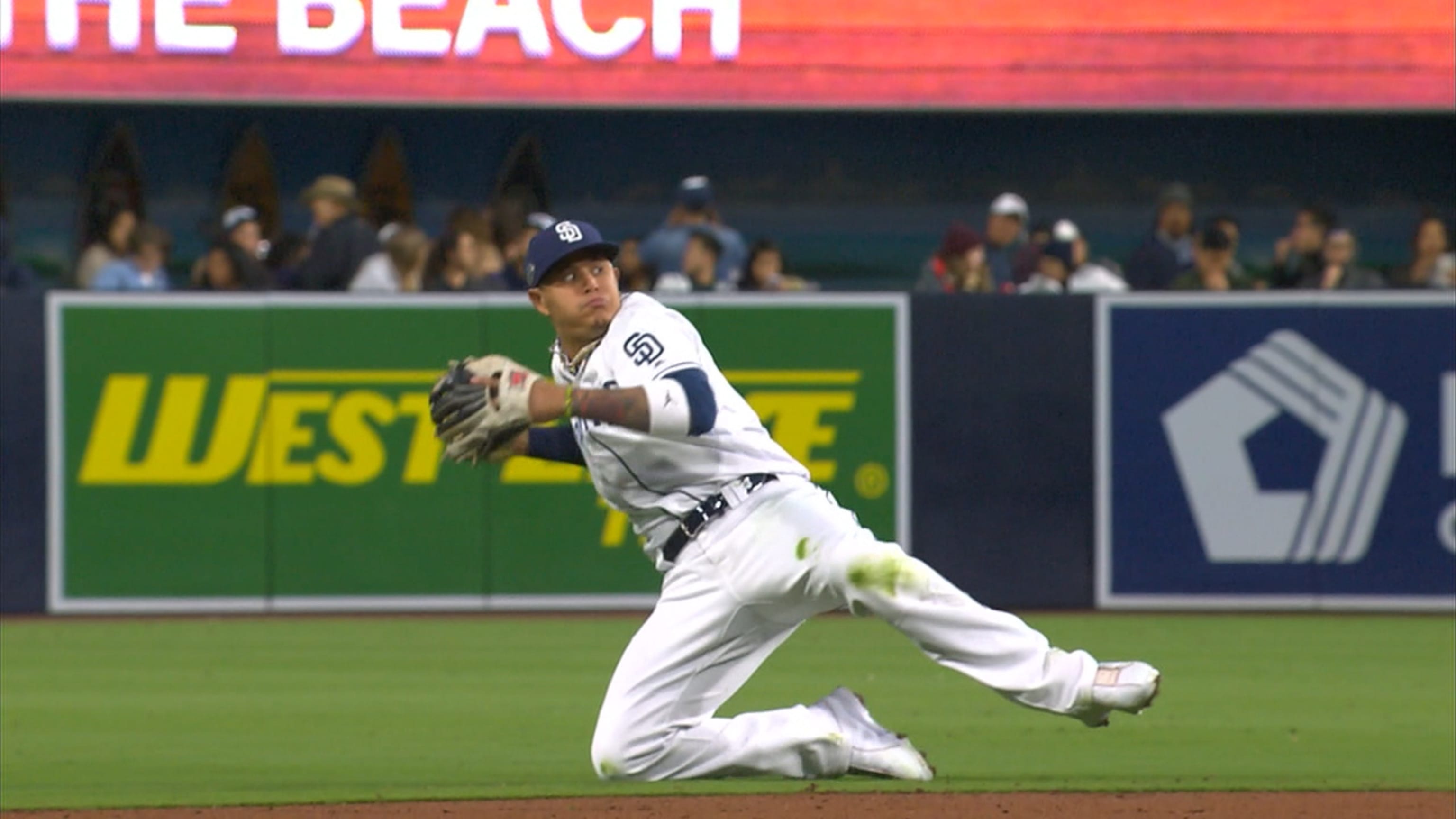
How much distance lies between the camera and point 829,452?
12.1 m

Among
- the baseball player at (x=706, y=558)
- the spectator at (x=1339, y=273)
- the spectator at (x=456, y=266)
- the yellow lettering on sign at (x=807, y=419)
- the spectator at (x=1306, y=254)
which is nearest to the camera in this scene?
the baseball player at (x=706, y=558)

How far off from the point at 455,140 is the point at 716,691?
37.3ft

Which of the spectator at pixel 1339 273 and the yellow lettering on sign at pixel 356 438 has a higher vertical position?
the spectator at pixel 1339 273

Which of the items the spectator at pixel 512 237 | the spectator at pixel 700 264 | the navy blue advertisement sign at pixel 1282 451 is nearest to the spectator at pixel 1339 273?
the navy blue advertisement sign at pixel 1282 451

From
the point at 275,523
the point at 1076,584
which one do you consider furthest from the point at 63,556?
the point at 1076,584

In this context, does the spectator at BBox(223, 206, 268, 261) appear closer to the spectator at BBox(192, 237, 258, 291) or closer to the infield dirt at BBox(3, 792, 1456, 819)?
the spectator at BBox(192, 237, 258, 291)

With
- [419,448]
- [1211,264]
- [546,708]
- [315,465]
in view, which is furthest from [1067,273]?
[546,708]

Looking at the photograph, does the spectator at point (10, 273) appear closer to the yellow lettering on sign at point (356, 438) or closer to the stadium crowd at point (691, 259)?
the stadium crowd at point (691, 259)

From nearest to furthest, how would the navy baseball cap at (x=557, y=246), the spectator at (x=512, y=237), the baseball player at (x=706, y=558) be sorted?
the baseball player at (x=706, y=558)
the navy baseball cap at (x=557, y=246)
the spectator at (x=512, y=237)

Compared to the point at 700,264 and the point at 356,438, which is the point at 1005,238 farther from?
the point at 356,438

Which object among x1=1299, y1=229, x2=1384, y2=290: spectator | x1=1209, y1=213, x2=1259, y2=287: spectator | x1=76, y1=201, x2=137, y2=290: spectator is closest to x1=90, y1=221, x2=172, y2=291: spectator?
x1=76, y1=201, x2=137, y2=290: spectator

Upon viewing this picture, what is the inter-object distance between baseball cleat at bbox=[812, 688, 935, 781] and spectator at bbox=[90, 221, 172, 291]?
6.95m

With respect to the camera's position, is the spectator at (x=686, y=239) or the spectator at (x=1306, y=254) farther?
the spectator at (x=686, y=239)

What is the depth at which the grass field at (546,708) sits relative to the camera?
762cm
